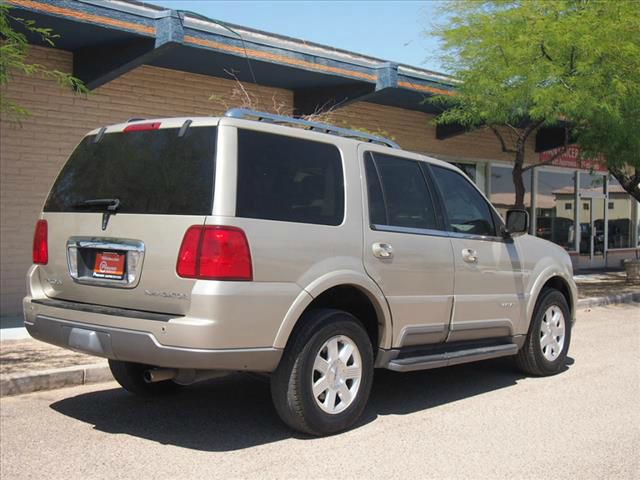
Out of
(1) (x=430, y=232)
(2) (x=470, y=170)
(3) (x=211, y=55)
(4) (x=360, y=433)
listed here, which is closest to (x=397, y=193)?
(1) (x=430, y=232)

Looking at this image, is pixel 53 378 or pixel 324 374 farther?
pixel 53 378

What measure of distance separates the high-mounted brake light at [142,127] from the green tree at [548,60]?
8340mm

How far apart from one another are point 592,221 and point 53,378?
2045 cm

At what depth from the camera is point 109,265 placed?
199 inches

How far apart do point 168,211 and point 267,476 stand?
1752 millimetres

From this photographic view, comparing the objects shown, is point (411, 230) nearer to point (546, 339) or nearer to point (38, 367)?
point (546, 339)

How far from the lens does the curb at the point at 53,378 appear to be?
655 centimetres

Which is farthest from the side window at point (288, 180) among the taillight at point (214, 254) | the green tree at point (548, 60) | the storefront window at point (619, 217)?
the storefront window at point (619, 217)

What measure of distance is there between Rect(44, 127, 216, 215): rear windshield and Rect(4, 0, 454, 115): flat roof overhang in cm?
465

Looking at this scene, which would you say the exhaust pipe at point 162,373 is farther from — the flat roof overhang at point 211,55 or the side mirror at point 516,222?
the flat roof overhang at point 211,55

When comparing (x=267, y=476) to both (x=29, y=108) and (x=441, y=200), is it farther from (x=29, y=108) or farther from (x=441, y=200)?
(x=29, y=108)

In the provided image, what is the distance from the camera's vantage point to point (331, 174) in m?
5.48

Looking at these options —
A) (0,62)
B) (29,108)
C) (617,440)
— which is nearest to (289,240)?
(617,440)

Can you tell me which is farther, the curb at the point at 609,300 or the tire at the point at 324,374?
the curb at the point at 609,300
